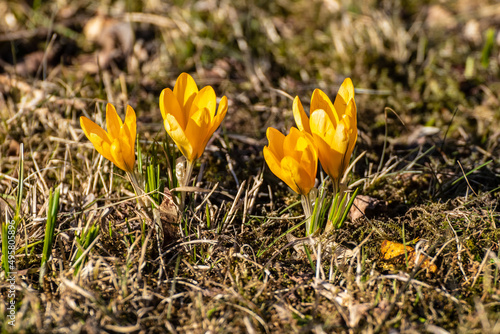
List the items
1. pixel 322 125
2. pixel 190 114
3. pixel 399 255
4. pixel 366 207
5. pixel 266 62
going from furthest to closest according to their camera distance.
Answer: pixel 266 62 → pixel 366 207 → pixel 399 255 → pixel 190 114 → pixel 322 125

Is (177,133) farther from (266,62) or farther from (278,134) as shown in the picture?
(266,62)

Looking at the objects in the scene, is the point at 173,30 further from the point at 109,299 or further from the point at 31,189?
the point at 109,299

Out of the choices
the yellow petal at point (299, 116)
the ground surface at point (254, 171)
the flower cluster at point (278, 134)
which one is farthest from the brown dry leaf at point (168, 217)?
the yellow petal at point (299, 116)

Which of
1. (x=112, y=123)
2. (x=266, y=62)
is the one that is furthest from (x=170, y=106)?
(x=266, y=62)

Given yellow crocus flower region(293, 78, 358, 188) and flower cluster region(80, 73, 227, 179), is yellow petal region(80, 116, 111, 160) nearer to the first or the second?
flower cluster region(80, 73, 227, 179)

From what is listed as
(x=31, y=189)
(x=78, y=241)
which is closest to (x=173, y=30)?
(x=31, y=189)

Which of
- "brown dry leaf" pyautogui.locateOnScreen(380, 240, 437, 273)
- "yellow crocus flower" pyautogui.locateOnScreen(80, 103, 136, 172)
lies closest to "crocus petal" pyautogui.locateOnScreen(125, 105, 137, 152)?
"yellow crocus flower" pyautogui.locateOnScreen(80, 103, 136, 172)

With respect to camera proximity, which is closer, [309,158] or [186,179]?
[309,158]
